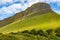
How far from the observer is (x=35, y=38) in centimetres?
5153

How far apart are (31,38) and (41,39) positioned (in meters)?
4.13

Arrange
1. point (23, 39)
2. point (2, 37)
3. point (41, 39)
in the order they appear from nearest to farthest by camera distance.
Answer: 1. point (2, 37)
2. point (23, 39)
3. point (41, 39)

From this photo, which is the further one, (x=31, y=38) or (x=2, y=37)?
(x=31, y=38)

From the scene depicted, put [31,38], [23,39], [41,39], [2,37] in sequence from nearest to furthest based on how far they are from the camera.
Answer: [2,37] → [23,39] → [31,38] → [41,39]

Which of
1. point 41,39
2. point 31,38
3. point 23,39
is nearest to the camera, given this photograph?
point 23,39

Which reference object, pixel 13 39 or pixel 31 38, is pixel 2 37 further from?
pixel 31 38

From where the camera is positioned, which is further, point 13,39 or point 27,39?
point 27,39

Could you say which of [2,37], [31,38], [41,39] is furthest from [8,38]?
[41,39]

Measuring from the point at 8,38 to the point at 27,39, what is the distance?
6.83m

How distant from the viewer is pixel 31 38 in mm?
50719

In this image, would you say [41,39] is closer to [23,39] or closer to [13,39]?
[23,39]

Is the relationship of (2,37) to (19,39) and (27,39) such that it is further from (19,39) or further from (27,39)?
(27,39)

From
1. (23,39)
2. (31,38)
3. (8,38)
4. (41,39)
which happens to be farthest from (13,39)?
(41,39)

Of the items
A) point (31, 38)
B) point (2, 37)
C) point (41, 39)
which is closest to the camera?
point (2, 37)
